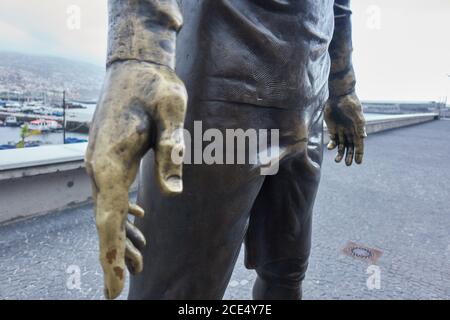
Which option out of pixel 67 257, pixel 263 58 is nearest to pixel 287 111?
pixel 263 58

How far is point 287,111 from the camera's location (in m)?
0.96

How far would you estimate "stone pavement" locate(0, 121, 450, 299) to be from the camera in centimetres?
203

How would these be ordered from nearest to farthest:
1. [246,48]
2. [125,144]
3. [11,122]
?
[125,144]
[246,48]
[11,122]

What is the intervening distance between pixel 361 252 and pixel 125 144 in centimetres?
238

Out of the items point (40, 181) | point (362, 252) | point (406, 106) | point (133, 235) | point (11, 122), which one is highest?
point (406, 106)

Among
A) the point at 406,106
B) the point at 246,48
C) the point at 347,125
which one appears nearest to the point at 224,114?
the point at 246,48

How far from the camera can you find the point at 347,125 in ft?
4.75

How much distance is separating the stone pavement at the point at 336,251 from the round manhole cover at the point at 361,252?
0.28ft

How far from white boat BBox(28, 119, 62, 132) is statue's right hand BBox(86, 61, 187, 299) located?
3.69 meters

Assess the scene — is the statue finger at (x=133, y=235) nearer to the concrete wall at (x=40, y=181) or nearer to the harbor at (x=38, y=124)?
the concrete wall at (x=40, y=181)

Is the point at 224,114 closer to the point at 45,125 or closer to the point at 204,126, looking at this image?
the point at 204,126
